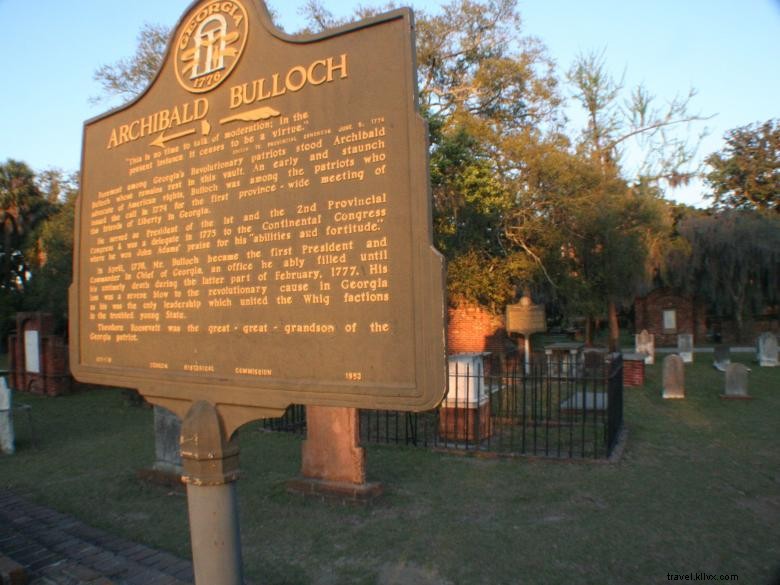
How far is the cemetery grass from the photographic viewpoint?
202 inches

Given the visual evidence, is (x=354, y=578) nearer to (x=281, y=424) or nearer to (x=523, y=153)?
(x=281, y=424)

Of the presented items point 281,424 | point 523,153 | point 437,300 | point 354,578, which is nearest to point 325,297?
point 437,300

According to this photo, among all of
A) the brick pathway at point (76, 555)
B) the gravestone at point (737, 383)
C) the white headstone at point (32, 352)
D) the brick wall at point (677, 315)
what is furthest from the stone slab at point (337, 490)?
the brick wall at point (677, 315)

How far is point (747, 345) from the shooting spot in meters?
31.3

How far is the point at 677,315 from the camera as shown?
106ft

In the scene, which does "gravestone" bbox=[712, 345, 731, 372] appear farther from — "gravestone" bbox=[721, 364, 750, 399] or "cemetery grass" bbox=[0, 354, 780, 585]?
"cemetery grass" bbox=[0, 354, 780, 585]

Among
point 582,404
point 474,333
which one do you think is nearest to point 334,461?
point 582,404

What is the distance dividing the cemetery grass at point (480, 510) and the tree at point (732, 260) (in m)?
20.1

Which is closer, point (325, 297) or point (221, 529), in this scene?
point (325, 297)

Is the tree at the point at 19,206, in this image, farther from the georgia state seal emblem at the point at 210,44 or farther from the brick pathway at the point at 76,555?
the georgia state seal emblem at the point at 210,44

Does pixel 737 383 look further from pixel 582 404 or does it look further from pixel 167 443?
pixel 167 443

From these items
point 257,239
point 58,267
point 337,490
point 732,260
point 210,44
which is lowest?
point 337,490

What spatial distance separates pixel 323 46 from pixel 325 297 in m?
1.08

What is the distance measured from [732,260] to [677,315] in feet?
15.6
